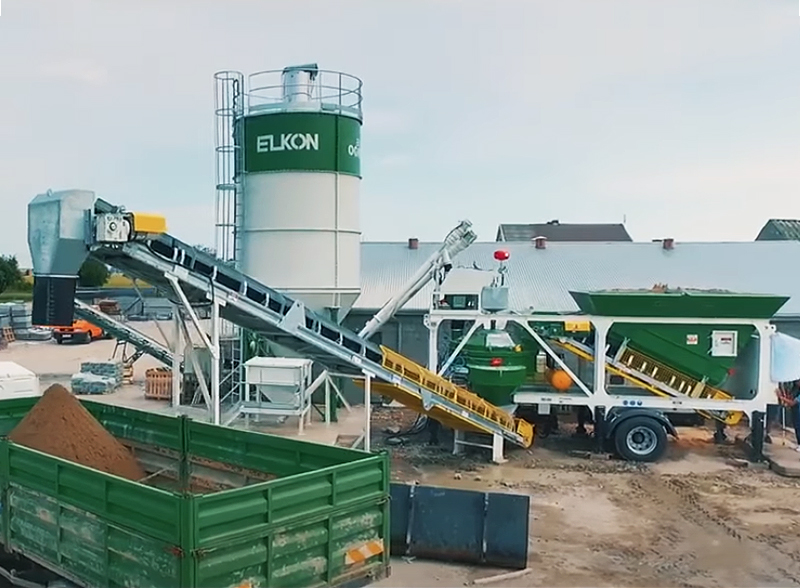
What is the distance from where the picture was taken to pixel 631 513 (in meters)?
10.2

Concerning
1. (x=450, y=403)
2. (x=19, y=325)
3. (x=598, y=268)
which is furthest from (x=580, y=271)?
(x=19, y=325)

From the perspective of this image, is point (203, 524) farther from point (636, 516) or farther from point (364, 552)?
point (636, 516)

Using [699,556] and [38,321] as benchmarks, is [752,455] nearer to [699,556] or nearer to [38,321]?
[699,556]

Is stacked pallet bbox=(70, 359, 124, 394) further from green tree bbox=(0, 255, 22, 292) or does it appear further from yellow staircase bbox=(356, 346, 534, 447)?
green tree bbox=(0, 255, 22, 292)

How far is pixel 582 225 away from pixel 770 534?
93.9 ft

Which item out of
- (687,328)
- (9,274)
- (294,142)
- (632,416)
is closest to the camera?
(632,416)

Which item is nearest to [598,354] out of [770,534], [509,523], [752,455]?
[752,455]

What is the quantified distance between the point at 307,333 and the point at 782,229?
2280 centimetres

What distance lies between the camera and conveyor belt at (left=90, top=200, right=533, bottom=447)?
11413 millimetres

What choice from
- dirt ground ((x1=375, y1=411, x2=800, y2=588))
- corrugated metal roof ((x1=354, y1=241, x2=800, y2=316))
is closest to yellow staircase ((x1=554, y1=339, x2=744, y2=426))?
dirt ground ((x1=375, y1=411, x2=800, y2=588))

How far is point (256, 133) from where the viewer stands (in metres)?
14.7

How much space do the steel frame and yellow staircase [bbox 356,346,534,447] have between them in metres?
0.34

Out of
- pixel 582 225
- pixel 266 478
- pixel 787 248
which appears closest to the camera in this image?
pixel 266 478

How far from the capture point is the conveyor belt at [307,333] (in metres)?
11.4
